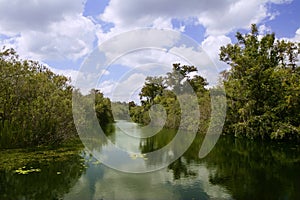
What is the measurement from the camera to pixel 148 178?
8.80m

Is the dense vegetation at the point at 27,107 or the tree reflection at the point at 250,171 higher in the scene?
the dense vegetation at the point at 27,107

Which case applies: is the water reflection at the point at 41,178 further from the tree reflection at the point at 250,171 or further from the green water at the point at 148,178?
the tree reflection at the point at 250,171

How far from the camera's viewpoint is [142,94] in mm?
42750

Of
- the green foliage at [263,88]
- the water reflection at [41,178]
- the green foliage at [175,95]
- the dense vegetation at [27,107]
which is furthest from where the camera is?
the green foliage at [175,95]

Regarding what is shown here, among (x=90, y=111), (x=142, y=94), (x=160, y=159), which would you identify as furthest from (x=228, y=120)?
(x=142, y=94)

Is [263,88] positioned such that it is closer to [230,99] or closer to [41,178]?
[230,99]

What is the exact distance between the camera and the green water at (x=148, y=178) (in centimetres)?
699

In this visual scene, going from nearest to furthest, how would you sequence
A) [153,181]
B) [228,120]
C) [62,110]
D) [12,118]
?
[153,181] < [12,118] < [62,110] < [228,120]

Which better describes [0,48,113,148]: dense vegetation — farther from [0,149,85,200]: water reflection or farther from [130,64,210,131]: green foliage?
[130,64,210,131]: green foliage

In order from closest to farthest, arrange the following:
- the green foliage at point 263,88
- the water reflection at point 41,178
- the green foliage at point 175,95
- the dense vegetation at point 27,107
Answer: the water reflection at point 41,178
the dense vegetation at point 27,107
the green foliage at point 263,88
the green foliage at point 175,95

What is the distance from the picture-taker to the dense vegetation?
12.9 meters

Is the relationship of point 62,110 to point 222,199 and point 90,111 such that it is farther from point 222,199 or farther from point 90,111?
point 222,199

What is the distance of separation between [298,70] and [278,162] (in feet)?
39.6

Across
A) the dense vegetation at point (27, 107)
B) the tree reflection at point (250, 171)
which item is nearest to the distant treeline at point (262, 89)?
the tree reflection at point (250, 171)
